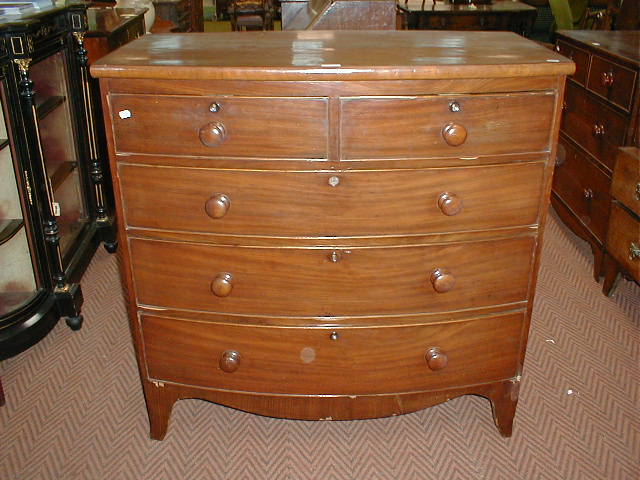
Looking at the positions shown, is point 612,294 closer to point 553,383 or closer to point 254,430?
point 553,383

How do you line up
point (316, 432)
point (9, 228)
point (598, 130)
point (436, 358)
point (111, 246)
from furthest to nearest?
1. point (111, 246)
2. point (598, 130)
3. point (9, 228)
4. point (316, 432)
5. point (436, 358)

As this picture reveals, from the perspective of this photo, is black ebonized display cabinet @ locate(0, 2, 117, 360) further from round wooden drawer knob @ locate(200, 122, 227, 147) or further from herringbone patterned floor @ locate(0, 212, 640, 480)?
round wooden drawer knob @ locate(200, 122, 227, 147)

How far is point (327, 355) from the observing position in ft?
6.31

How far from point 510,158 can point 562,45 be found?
2.04m

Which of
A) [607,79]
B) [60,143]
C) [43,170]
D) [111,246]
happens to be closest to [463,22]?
[607,79]

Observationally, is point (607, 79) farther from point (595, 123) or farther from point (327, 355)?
point (327, 355)

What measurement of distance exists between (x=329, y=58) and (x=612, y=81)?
179 centimetres

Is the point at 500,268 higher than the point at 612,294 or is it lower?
higher

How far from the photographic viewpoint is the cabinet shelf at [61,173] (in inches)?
112

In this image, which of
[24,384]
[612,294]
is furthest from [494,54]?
[24,384]

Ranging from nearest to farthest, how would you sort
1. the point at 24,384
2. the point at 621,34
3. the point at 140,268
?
the point at 140,268 < the point at 24,384 < the point at 621,34

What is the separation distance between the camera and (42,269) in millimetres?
2594

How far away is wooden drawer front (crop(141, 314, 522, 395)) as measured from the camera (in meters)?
1.91

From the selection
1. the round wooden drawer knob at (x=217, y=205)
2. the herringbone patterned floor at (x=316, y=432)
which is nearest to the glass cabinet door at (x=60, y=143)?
the herringbone patterned floor at (x=316, y=432)
